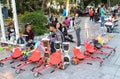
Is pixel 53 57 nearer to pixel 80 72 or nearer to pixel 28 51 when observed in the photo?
pixel 80 72

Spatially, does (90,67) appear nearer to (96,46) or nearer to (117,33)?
(96,46)

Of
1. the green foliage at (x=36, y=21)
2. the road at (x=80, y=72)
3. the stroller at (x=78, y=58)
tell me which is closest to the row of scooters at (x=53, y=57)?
the stroller at (x=78, y=58)

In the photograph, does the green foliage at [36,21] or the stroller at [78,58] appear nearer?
the stroller at [78,58]

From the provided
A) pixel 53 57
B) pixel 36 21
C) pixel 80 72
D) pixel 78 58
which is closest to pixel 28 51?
pixel 53 57

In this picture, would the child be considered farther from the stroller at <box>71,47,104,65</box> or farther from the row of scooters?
the stroller at <box>71,47,104,65</box>

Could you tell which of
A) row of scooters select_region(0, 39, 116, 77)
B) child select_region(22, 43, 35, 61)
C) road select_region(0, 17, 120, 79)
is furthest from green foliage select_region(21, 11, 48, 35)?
road select_region(0, 17, 120, 79)

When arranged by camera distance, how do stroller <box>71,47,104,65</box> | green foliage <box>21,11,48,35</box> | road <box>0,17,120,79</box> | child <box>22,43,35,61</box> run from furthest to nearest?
green foliage <box>21,11,48,35</box>, child <box>22,43,35,61</box>, stroller <box>71,47,104,65</box>, road <box>0,17,120,79</box>

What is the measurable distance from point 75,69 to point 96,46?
7.05ft

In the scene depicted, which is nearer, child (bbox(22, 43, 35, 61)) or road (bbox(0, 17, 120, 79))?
road (bbox(0, 17, 120, 79))

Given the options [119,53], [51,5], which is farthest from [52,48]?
[51,5]

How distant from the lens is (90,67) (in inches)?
314

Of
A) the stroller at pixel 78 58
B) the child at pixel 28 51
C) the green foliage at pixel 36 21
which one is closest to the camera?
the stroller at pixel 78 58

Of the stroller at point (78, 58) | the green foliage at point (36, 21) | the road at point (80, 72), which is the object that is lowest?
the road at point (80, 72)

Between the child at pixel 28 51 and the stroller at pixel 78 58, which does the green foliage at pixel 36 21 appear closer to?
the child at pixel 28 51
